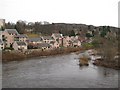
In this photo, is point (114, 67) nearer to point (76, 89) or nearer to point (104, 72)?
point (104, 72)

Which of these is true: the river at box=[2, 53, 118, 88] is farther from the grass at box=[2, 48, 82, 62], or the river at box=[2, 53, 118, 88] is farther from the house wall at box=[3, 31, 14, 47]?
the house wall at box=[3, 31, 14, 47]

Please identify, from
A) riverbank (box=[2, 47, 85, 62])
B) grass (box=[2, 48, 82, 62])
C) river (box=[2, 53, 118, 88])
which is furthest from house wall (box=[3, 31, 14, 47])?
river (box=[2, 53, 118, 88])

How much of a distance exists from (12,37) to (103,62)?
14928mm

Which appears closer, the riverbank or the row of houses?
the riverbank

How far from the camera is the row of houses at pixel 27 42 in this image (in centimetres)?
2885

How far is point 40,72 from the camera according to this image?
17.0 metres

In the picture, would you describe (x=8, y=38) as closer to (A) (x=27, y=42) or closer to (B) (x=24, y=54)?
(A) (x=27, y=42)

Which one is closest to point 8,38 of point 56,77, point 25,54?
point 25,54

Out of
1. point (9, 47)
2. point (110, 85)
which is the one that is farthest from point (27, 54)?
point (110, 85)

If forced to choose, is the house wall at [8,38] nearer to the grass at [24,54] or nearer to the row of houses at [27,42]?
the row of houses at [27,42]

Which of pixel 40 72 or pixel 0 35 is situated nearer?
pixel 40 72

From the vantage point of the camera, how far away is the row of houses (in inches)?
1136

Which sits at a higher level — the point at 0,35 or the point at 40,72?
the point at 0,35

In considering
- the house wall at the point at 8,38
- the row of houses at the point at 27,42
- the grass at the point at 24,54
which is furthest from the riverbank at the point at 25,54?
the house wall at the point at 8,38
